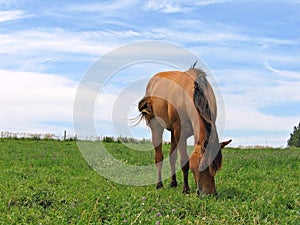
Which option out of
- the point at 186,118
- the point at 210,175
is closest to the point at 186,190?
the point at 186,118

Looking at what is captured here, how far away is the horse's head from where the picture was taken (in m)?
7.52

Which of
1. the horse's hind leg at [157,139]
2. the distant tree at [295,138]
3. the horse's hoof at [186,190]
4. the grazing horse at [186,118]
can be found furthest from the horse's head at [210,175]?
the distant tree at [295,138]

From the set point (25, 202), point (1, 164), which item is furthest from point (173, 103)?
point (1, 164)

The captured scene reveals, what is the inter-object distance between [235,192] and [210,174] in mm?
1487

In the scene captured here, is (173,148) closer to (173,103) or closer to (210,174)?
(173,103)

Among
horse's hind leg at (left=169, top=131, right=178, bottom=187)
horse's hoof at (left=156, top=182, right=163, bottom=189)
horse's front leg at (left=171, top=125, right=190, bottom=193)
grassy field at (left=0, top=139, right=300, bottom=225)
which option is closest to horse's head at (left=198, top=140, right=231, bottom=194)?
grassy field at (left=0, top=139, right=300, bottom=225)

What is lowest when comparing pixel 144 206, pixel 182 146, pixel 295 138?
pixel 144 206

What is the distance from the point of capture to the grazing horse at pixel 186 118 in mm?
7637

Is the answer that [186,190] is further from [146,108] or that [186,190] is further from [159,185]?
[146,108]

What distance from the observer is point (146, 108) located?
1130cm

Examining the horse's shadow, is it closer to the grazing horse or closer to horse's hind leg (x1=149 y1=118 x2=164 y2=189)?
the grazing horse

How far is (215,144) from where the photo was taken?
7598 millimetres

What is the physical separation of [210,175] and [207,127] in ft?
2.72

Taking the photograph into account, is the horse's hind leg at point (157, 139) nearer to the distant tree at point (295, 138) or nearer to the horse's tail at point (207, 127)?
the horse's tail at point (207, 127)
